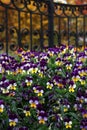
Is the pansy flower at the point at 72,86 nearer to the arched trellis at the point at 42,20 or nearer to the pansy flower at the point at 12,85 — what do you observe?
the pansy flower at the point at 12,85

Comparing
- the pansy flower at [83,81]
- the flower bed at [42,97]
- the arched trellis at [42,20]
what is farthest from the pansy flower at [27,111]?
the arched trellis at [42,20]

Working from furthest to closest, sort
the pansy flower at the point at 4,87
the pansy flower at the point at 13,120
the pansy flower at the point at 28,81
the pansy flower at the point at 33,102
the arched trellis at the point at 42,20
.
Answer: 1. the arched trellis at the point at 42,20
2. the pansy flower at the point at 28,81
3. the pansy flower at the point at 4,87
4. the pansy flower at the point at 33,102
5. the pansy flower at the point at 13,120

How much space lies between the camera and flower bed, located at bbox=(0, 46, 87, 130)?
116 inches

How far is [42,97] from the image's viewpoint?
320 centimetres

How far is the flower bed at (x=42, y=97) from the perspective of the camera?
2959 mm

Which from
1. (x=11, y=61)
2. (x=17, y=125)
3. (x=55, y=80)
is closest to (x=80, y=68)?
(x=55, y=80)

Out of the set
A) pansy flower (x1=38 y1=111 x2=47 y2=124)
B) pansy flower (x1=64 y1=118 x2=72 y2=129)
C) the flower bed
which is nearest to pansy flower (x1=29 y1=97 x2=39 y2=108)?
the flower bed

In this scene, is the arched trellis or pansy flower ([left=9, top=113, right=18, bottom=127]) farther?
the arched trellis

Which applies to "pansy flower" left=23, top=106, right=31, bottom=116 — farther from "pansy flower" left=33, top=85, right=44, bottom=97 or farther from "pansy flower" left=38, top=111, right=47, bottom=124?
"pansy flower" left=33, top=85, right=44, bottom=97

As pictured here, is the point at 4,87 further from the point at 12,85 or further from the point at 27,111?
the point at 27,111

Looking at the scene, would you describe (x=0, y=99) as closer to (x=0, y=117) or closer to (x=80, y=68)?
(x=0, y=117)

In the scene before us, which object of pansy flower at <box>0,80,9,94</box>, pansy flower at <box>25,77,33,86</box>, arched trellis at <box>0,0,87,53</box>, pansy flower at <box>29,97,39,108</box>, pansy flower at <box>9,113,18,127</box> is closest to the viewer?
pansy flower at <box>9,113,18,127</box>

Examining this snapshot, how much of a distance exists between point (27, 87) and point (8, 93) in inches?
8.9

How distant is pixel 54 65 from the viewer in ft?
12.5
